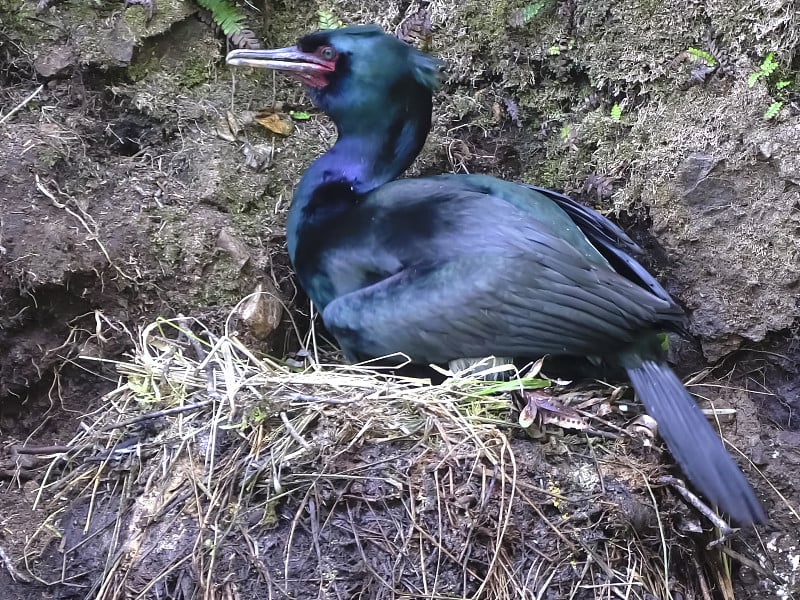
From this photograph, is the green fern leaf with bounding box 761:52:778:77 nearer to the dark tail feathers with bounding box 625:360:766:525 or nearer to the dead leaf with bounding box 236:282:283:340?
the dark tail feathers with bounding box 625:360:766:525

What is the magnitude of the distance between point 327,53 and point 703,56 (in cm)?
121

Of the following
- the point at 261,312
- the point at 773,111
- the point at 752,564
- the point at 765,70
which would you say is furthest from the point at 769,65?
the point at 261,312

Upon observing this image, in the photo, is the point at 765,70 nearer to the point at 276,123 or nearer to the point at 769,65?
the point at 769,65

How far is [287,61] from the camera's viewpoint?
2.49 m

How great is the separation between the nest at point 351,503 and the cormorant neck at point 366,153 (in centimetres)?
69

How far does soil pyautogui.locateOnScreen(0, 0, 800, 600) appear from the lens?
224cm

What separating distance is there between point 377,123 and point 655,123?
92cm

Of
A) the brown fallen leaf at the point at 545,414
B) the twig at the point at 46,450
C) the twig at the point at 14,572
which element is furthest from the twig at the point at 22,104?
the brown fallen leaf at the point at 545,414

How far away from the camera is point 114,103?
8.88ft

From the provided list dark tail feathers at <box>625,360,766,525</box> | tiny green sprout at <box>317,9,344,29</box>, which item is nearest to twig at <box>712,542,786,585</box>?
dark tail feathers at <box>625,360,766,525</box>

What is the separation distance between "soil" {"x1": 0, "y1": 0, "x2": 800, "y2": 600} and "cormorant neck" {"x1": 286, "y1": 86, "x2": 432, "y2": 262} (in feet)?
0.82

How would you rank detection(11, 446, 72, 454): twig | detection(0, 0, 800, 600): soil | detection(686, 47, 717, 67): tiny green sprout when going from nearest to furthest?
1. detection(11, 446, 72, 454): twig
2. detection(0, 0, 800, 600): soil
3. detection(686, 47, 717, 67): tiny green sprout

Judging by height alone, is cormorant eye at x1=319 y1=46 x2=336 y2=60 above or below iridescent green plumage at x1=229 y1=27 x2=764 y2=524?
above

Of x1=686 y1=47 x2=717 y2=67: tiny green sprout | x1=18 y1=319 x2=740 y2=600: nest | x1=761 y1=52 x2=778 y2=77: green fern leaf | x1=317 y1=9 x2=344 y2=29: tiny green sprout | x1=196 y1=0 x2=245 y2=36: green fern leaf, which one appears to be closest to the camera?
x1=18 y1=319 x2=740 y2=600: nest
